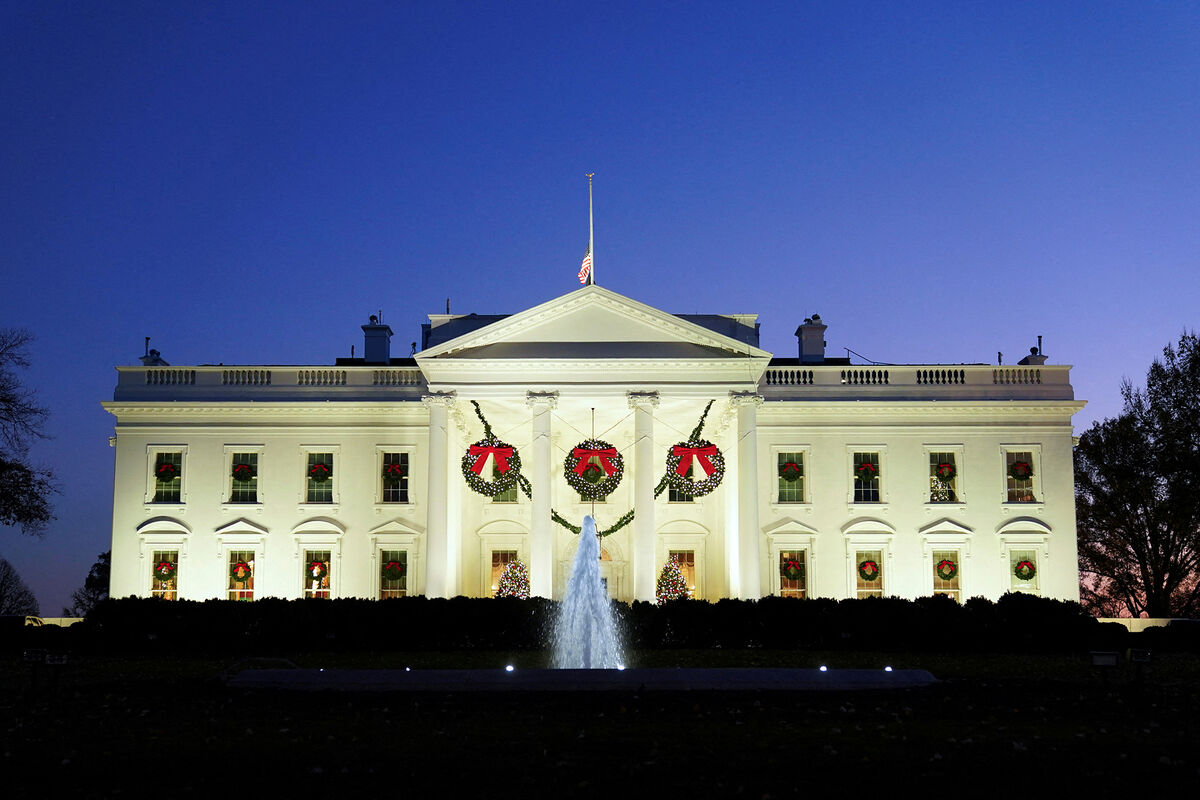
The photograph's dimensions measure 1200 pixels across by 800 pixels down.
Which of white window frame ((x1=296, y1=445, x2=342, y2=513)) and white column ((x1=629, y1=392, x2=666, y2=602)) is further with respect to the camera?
white window frame ((x1=296, y1=445, x2=342, y2=513))

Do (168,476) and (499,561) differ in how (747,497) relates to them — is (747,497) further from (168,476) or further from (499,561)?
(168,476)

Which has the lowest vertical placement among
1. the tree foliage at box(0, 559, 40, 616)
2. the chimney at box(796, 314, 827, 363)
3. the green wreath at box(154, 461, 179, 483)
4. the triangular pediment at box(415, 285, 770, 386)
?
the tree foliage at box(0, 559, 40, 616)

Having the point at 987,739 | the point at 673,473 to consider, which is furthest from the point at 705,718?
the point at 673,473

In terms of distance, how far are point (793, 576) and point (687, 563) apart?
11.6 feet

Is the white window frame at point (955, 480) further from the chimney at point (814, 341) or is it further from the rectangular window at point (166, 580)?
the rectangular window at point (166, 580)

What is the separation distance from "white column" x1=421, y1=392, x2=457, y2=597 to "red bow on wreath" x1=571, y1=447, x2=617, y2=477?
429 centimetres

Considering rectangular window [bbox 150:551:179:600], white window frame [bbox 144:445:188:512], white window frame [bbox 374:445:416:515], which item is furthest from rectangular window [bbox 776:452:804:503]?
rectangular window [bbox 150:551:179:600]

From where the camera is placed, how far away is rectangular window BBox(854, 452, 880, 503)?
3644 centimetres

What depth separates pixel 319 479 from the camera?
3631 centimetres

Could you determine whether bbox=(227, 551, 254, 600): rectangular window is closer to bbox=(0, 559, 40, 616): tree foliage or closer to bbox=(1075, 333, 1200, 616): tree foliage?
bbox=(1075, 333, 1200, 616): tree foliage

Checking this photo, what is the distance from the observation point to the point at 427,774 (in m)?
10.5

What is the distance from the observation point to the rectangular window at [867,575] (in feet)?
118

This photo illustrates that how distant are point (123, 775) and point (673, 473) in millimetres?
22760

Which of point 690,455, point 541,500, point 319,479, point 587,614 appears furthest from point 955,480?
point 319,479
